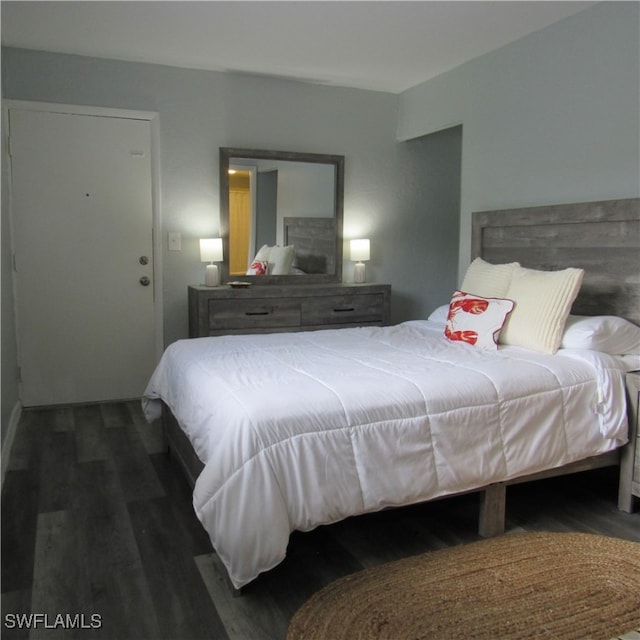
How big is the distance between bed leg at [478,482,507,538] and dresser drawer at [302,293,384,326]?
2.27 m

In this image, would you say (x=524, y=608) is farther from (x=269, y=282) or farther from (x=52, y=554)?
(x=269, y=282)

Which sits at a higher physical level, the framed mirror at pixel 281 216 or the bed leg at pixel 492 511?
the framed mirror at pixel 281 216

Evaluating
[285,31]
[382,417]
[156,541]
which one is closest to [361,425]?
[382,417]

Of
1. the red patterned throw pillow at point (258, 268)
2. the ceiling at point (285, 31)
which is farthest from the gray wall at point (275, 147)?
the red patterned throw pillow at point (258, 268)

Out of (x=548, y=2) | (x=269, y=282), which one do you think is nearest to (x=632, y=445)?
(x=548, y=2)

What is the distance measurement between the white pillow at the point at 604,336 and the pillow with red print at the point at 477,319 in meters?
0.31

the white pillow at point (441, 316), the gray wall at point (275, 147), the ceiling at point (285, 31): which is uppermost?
the ceiling at point (285, 31)

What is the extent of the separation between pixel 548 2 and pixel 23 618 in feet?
11.5

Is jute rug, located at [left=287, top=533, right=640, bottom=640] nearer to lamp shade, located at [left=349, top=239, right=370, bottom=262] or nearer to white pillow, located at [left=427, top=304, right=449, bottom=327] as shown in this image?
white pillow, located at [left=427, top=304, right=449, bottom=327]

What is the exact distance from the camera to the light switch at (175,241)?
171 inches

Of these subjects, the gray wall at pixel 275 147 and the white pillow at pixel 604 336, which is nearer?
the white pillow at pixel 604 336

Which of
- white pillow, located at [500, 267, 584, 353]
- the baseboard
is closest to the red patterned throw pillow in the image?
the baseboard

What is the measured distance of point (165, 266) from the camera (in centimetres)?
436

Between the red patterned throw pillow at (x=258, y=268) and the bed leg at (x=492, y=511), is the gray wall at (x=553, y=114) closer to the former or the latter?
the red patterned throw pillow at (x=258, y=268)
